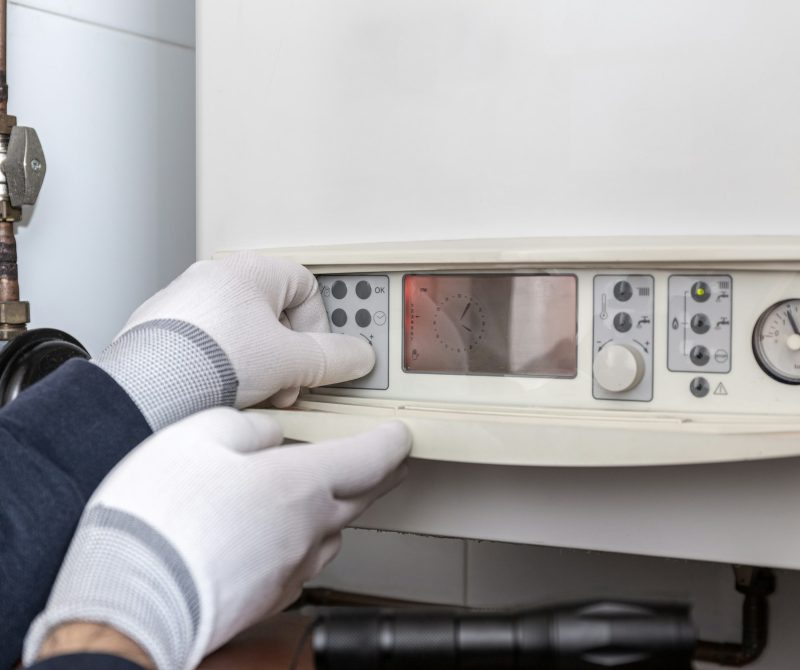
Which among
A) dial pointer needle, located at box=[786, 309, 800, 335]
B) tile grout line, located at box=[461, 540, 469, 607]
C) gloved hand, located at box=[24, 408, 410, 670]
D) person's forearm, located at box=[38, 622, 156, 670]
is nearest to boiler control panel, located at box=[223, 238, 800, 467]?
dial pointer needle, located at box=[786, 309, 800, 335]

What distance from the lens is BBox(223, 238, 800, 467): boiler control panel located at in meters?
0.50

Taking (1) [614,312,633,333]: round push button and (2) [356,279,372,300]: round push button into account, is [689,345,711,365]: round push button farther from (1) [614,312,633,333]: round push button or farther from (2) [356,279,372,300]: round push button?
(2) [356,279,372,300]: round push button

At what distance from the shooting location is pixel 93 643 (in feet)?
1.21

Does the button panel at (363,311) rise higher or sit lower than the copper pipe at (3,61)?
lower

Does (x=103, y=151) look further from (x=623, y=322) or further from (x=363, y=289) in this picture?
(x=623, y=322)

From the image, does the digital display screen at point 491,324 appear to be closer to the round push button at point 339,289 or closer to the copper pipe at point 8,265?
the round push button at point 339,289

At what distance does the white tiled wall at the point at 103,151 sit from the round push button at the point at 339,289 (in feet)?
0.93

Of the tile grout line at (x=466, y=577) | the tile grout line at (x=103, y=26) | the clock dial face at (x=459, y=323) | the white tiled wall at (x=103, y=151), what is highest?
the tile grout line at (x=103, y=26)

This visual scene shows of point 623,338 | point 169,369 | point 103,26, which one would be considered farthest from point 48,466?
point 103,26

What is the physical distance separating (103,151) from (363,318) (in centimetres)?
34

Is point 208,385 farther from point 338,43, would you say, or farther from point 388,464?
point 338,43

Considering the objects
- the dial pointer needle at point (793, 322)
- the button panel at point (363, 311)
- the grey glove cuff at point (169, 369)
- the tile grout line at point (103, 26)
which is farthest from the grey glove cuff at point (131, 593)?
the tile grout line at point (103, 26)

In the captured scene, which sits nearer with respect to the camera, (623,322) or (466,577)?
(623,322)

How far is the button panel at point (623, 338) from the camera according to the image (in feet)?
1.72
